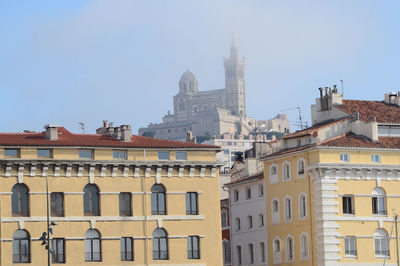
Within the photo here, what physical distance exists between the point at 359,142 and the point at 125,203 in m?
21.1

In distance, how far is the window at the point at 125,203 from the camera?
3922 inches

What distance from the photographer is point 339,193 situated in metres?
106

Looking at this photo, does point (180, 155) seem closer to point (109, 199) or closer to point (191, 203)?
point (191, 203)

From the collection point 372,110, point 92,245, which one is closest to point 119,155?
point 92,245

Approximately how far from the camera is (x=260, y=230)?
116 metres

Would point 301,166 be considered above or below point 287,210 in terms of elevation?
above

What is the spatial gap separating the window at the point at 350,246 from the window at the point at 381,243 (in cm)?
216

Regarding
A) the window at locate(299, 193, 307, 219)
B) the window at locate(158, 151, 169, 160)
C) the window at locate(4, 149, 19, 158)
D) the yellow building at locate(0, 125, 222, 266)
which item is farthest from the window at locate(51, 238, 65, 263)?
the window at locate(299, 193, 307, 219)

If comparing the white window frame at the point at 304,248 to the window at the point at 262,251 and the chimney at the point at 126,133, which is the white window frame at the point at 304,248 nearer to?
the window at the point at 262,251

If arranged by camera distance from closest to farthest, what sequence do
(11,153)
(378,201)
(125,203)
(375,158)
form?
1. (11,153)
2. (125,203)
3. (378,201)
4. (375,158)

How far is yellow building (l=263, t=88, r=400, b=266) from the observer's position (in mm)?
105500

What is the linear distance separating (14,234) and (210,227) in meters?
15.6

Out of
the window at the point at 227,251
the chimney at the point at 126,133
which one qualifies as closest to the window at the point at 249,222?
the window at the point at 227,251

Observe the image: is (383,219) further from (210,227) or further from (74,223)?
(74,223)
